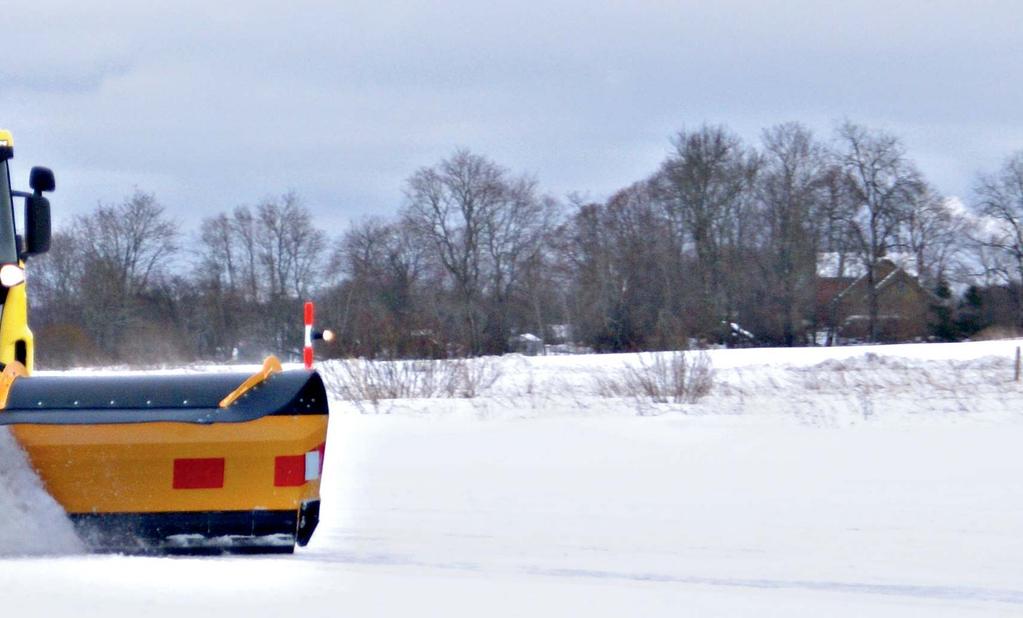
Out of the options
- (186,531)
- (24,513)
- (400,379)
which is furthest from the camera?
(400,379)

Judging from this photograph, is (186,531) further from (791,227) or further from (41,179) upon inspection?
(791,227)

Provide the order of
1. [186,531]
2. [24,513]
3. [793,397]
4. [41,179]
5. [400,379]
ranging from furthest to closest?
1. [400,379]
2. [793,397]
3. [41,179]
4. [186,531]
5. [24,513]

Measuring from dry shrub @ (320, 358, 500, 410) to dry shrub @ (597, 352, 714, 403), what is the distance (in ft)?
7.81

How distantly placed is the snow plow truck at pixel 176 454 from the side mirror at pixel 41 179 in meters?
1.61

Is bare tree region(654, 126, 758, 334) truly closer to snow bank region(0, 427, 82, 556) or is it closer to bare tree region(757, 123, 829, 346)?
bare tree region(757, 123, 829, 346)

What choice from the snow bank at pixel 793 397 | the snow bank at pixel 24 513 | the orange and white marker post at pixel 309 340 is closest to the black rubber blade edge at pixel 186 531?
the snow bank at pixel 24 513

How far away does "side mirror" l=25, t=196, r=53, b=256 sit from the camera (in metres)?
7.24

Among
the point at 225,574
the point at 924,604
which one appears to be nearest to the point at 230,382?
the point at 225,574

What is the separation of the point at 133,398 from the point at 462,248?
57910 mm

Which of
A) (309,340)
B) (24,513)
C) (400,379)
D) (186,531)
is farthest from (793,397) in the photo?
(24,513)

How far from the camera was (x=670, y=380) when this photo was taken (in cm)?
1831

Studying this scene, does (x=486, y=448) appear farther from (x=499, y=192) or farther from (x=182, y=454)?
(x=499, y=192)

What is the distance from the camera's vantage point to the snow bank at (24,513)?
567 cm

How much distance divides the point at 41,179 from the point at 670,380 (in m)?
→ 12.5
